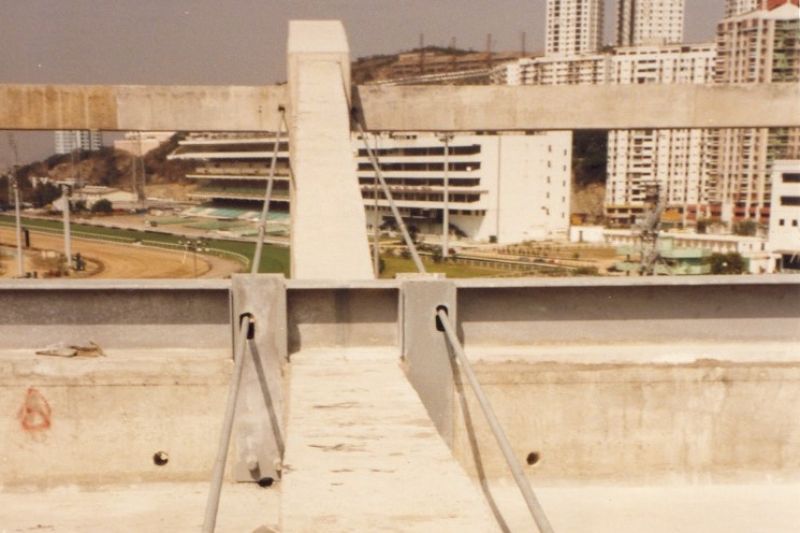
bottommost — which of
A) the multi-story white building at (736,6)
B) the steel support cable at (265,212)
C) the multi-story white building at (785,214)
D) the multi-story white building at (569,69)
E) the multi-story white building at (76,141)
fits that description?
the multi-story white building at (785,214)

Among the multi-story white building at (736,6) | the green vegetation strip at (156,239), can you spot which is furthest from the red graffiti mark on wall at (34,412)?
the multi-story white building at (736,6)

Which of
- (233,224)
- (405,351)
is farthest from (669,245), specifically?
(405,351)

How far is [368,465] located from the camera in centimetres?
378

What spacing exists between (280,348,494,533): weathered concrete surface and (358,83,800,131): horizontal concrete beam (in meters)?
4.87

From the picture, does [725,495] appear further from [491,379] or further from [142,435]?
[142,435]

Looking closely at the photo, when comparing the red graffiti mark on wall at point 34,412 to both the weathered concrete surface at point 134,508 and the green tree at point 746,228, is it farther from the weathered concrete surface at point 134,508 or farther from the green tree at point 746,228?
the green tree at point 746,228

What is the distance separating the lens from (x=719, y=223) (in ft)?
287

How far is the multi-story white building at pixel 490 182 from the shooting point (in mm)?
80688

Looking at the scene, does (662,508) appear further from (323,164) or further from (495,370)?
(323,164)

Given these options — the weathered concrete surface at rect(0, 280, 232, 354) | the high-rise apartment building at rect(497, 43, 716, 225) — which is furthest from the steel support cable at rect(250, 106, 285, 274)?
the high-rise apartment building at rect(497, 43, 716, 225)

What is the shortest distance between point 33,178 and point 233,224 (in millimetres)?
50107

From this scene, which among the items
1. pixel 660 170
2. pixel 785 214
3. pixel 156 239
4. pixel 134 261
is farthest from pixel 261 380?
pixel 660 170

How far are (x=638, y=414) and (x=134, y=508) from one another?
371 centimetres

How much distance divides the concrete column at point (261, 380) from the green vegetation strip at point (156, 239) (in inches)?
1728
